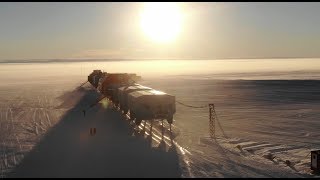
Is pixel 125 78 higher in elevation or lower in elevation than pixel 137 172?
higher

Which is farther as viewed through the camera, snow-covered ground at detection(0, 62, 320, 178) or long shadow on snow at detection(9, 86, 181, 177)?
snow-covered ground at detection(0, 62, 320, 178)

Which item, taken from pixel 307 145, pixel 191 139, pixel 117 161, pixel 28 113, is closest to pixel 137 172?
pixel 117 161

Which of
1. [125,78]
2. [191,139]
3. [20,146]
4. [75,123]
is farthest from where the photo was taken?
[125,78]

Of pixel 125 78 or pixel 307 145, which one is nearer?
pixel 307 145

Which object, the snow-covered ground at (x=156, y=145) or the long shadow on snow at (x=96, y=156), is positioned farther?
the snow-covered ground at (x=156, y=145)

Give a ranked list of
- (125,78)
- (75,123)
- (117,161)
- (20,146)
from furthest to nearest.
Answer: (125,78) < (75,123) < (20,146) < (117,161)

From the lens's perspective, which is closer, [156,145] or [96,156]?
[96,156]

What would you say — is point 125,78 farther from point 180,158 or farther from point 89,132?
point 180,158
